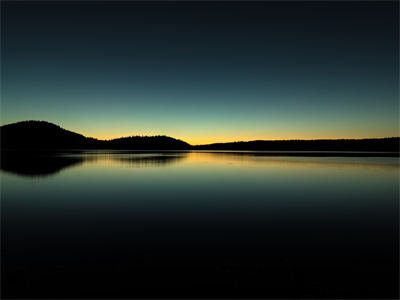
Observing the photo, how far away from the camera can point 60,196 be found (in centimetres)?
1950

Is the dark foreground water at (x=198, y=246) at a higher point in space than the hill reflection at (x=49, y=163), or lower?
lower

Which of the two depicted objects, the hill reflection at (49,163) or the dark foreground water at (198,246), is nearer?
the dark foreground water at (198,246)

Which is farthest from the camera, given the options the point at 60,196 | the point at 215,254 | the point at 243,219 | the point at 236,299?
the point at 60,196

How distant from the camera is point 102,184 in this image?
25.6m

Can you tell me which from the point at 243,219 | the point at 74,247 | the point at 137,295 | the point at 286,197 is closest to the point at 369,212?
the point at 286,197

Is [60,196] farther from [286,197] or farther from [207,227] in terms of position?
[286,197]

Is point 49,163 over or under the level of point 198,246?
over

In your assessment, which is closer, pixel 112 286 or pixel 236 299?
pixel 236 299

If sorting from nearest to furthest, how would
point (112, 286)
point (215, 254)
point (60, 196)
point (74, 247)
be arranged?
point (112, 286), point (215, 254), point (74, 247), point (60, 196)

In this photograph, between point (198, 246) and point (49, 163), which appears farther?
point (49, 163)

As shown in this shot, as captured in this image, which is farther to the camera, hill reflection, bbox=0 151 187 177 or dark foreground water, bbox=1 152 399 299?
hill reflection, bbox=0 151 187 177

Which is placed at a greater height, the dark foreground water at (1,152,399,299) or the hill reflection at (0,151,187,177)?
the hill reflection at (0,151,187,177)

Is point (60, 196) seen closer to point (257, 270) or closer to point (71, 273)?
point (71, 273)

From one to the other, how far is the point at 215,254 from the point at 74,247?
216 inches
